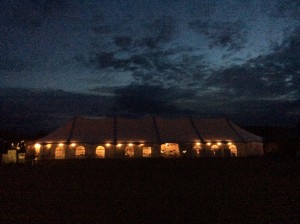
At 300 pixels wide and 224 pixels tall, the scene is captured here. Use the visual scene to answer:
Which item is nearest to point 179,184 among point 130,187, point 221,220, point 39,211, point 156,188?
point 156,188

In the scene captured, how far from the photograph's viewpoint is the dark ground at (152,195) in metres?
5.48

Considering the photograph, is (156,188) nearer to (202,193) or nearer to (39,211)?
(202,193)

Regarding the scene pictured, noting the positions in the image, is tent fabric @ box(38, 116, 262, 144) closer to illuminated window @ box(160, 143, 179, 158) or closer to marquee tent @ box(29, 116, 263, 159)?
marquee tent @ box(29, 116, 263, 159)

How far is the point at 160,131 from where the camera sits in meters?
18.7

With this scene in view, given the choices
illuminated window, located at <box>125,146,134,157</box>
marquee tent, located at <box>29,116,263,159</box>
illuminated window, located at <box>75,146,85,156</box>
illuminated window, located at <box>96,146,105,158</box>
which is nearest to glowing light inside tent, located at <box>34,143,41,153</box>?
marquee tent, located at <box>29,116,263,159</box>

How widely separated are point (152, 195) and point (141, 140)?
1078cm

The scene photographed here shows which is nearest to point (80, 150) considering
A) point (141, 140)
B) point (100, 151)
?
point (100, 151)

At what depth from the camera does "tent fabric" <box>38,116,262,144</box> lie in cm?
1767

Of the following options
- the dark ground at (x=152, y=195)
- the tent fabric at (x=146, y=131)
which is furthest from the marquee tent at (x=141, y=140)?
the dark ground at (x=152, y=195)

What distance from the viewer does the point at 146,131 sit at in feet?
61.1

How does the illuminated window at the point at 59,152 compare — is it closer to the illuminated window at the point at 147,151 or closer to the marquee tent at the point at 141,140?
the marquee tent at the point at 141,140

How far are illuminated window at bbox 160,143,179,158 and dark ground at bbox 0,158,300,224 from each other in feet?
22.0

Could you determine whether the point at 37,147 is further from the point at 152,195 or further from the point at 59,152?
the point at 152,195

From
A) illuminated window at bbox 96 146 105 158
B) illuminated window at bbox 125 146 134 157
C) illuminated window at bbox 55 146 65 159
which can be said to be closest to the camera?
illuminated window at bbox 55 146 65 159
